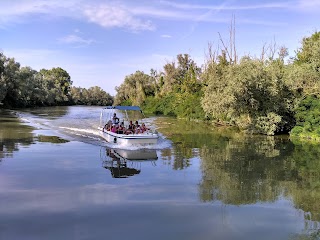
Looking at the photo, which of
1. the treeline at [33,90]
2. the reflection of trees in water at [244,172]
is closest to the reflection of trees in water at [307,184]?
the reflection of trees in water at [244,172]

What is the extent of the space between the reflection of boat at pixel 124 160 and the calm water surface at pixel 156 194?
0.15 feet

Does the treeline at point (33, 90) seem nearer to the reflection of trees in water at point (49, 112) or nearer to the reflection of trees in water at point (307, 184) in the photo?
the reflection of trees in water at point (49, 112)

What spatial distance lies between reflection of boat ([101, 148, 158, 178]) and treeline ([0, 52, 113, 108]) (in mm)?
53117

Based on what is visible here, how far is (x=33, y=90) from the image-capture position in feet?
295

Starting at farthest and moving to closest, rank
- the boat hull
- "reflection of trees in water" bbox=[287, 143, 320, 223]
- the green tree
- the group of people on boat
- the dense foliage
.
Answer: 1. the green tree
2. the dense foliage
3. the group of people on boat
4. the boat hull
5. "reflection of trees in water" bbox=[287, 143, 320, 223]

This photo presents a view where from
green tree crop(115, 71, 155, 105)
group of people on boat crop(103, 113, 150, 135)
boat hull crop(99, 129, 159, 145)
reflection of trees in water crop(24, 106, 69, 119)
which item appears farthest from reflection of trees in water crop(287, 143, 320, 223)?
green tree crop(115, 71, 155, 105)

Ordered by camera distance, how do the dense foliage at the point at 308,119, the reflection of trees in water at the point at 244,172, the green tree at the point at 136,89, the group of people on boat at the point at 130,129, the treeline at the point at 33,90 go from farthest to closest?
the green tree at the point at 136,89, the treeline at the point at 33,90, the dense foliage at the point at 308,119, the group of people on boat at the point at 130,129, the reflection of trees in water at the point at 244,172

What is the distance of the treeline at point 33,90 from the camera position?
73.2 meters

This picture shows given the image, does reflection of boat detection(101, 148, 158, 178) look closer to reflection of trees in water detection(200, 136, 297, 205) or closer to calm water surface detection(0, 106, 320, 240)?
calm water surface detection(0, 106, 320, 240)

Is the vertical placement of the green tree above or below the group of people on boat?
above

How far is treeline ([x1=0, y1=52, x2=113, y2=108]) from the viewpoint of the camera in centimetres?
7318

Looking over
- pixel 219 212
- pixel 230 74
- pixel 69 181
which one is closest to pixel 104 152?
pixel 69 181

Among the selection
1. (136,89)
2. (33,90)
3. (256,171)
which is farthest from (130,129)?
(33,90)

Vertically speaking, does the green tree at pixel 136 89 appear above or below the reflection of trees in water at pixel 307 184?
above
